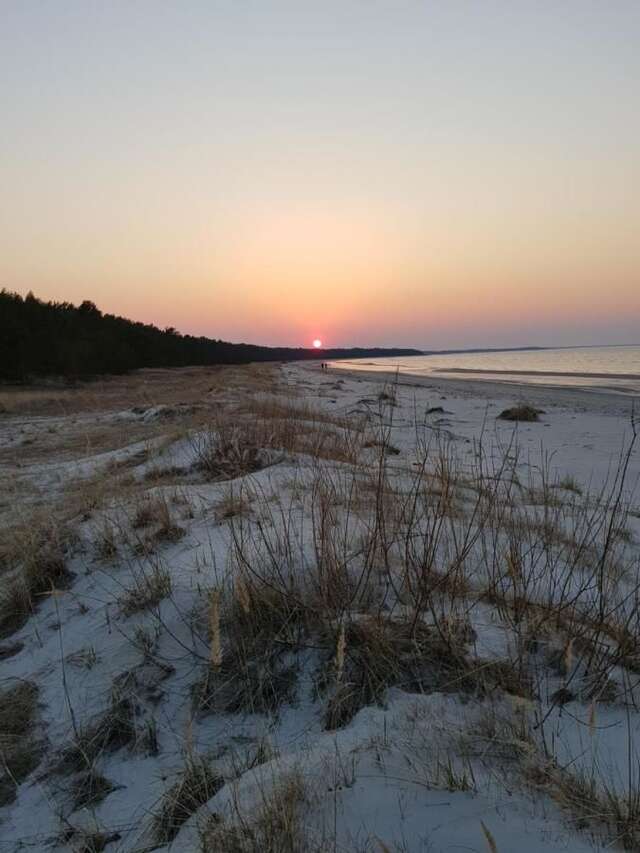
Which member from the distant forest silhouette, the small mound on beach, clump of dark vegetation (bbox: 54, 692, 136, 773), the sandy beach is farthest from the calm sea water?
the distant forest silhouette

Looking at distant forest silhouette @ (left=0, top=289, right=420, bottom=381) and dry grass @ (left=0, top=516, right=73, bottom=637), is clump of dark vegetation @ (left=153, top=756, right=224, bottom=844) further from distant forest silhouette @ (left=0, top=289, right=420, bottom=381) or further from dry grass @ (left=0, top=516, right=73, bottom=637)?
distant forest silhouette @ (left=0, top=289, right=420, bottom=381)

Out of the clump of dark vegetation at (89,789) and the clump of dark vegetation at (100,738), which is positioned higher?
the clump of dark vegetation at (100,738)

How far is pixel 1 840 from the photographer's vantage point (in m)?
1.55

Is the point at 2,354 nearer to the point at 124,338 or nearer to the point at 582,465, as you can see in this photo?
the point at 124,338

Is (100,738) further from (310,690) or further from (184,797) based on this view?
(310,690)

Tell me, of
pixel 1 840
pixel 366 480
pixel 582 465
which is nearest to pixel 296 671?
pixel 1 840

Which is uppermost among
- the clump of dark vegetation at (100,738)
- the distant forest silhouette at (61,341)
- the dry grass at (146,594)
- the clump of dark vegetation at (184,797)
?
the distant forest silhouette at (61,341)

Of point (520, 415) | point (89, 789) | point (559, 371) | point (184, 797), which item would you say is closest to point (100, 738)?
point (89, 789)

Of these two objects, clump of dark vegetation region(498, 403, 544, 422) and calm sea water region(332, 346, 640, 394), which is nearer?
clump of dark vegetation region(498, 403, 544, 422)

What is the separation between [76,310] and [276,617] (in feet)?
139

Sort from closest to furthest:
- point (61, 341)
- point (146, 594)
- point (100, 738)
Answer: point (100, 738) < point (146, 594) < point (61, 341)

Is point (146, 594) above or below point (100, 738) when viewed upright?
above

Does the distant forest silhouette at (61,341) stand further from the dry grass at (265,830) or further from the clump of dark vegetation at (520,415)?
the dry grass at (265,830)

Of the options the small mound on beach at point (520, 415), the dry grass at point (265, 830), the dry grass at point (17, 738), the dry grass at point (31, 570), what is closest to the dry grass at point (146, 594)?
the dry grass at point (31, 570)
